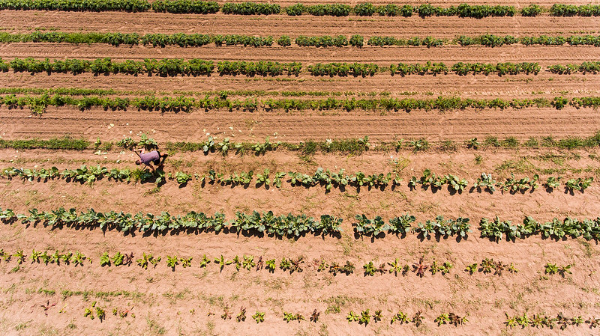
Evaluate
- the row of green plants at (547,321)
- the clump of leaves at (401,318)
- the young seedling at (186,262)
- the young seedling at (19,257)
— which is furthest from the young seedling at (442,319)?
the young seedling at (19,257)

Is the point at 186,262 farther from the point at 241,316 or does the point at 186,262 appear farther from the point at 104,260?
the point at 104,260

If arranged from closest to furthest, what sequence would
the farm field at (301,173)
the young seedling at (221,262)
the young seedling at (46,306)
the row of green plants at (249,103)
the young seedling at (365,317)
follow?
the young seedling at (365,317)
the young seedling at (46,306)
the farm field at (301,173)
the young seedling at (221,262)
the row of green plants at (249,103)

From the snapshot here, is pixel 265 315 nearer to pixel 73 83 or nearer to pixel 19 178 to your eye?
pixel 19 178

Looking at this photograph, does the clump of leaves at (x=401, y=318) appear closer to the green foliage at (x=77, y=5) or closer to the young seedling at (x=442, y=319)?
the young seedling at (x=442, y=319)

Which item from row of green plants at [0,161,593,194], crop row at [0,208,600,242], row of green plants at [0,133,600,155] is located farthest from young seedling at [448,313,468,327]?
row of green plants at [0,133,600,155]

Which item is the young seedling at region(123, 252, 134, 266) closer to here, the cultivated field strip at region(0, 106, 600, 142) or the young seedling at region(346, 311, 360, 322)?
the cultivated field strip at region(0, 106, 600, 142)

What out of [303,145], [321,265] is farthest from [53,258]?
[303,145]
